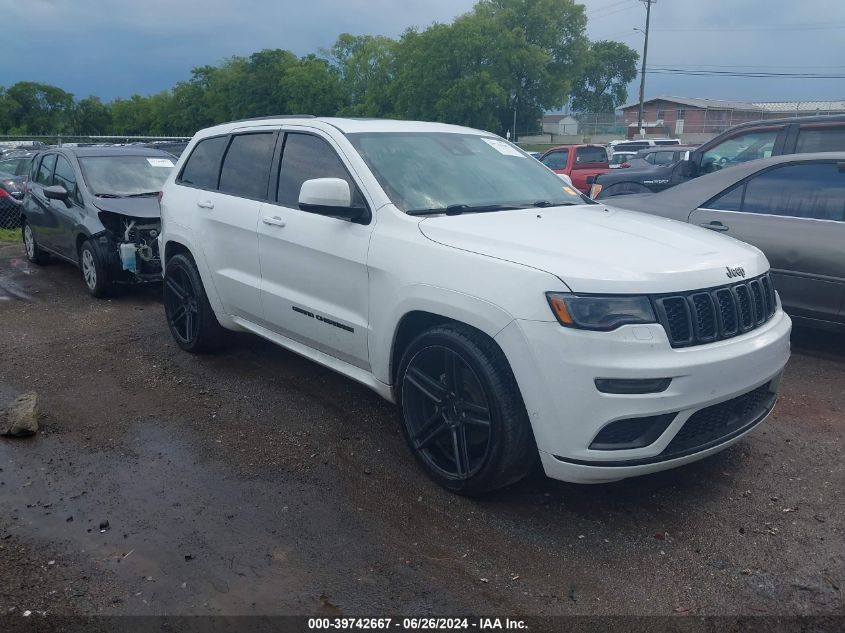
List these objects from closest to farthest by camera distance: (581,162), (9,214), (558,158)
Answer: (9,214) → (581,162) → (558,158)

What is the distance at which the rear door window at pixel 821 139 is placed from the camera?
7.34 m

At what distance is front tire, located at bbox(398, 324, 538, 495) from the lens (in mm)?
3459

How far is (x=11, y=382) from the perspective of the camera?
5719 millimetres

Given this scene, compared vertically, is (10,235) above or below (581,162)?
below

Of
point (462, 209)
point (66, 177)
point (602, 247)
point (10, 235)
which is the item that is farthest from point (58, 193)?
point (602, 247)

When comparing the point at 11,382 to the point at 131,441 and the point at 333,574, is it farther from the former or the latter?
the point at 333,574

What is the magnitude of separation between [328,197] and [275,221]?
2.94 feet

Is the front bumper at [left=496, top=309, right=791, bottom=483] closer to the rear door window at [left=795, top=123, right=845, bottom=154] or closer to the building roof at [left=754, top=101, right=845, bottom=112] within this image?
the rear door window at [left=795, top=123, right=845, bottom=154]

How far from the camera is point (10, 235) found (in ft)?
46.5

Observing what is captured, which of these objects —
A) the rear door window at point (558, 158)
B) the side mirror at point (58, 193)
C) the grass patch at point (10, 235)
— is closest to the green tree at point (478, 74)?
the rear door window at point (558, 158)

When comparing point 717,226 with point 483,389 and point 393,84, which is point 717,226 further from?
point 393,84

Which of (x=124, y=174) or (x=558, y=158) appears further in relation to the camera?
(x=558, y=158)

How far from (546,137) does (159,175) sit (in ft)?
187

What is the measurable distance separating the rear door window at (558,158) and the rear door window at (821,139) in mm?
11811
